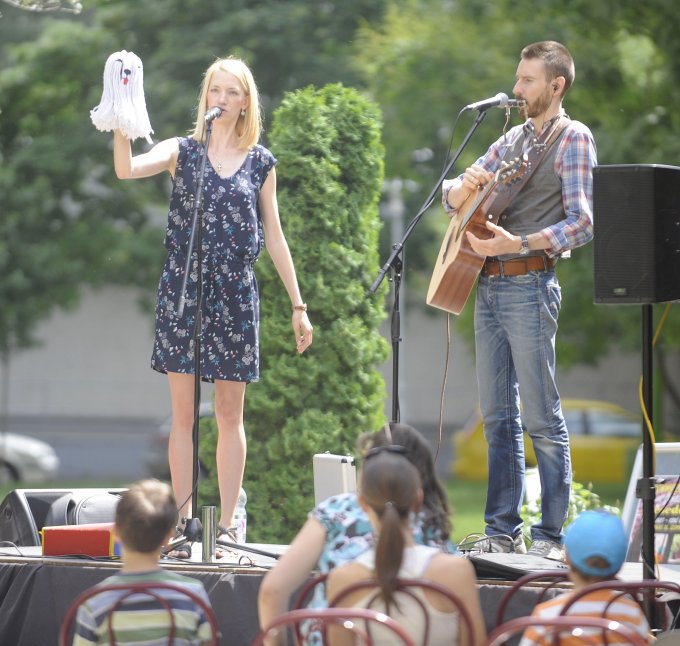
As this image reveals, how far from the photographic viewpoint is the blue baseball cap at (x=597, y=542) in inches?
121

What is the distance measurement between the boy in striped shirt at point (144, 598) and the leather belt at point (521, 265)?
6.02 ft

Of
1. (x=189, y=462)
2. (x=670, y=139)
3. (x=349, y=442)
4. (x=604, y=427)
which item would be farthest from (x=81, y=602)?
(x=604, y=427)

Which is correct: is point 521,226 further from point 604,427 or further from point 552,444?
point 604,427

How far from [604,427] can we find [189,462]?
51.4 ft

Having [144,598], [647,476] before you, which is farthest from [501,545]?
[144,598]

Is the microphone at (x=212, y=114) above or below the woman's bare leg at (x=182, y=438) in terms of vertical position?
above

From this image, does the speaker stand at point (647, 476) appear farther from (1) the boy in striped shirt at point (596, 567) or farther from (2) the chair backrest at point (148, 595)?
(2) the chair backrest at point (148, 595)

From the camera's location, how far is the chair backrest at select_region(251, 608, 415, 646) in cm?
272

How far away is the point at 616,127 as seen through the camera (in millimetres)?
14078

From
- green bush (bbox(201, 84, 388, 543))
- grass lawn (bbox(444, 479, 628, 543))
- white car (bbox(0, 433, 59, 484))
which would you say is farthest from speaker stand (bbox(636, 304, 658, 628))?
white car (bbox(0, 433, 59, 484))

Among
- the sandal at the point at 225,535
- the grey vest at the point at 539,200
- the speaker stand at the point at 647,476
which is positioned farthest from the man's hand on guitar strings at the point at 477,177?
the sandal at the point at 225,535

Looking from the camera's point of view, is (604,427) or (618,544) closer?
(618,544)

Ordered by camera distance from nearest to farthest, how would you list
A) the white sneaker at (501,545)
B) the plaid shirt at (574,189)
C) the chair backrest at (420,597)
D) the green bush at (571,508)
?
the chair backrest at (420,597)
the plaid shirt at (574,189)
the white sneaker at (501,545)
the green bush at (571,508)

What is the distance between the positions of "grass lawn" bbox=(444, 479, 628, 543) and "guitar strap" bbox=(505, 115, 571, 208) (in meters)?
9.76
